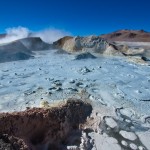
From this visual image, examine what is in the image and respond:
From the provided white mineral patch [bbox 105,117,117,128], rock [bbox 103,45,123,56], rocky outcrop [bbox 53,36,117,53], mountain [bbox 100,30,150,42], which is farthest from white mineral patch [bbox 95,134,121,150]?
mountain [bbox 100,30,150,42]

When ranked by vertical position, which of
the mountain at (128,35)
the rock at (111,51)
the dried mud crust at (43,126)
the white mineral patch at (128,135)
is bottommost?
the mountain at (128,35)

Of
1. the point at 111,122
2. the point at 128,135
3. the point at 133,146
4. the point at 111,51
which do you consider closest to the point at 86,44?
the point at 111,51

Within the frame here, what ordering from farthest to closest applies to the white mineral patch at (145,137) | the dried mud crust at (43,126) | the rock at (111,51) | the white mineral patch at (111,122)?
1. the rock at (111,51)
2. the white mineral patch at (111,122)
3. the white mineral patch at (145,137)
4. the dried mud crust at (43,126)

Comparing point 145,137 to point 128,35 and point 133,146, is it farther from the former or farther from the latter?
point 128,35

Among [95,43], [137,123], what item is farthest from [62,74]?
[95,43]

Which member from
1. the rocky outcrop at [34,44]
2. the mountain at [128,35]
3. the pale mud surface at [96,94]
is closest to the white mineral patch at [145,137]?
the pale mud surface at [96,94]

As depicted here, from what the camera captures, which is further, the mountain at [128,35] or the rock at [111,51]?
the mountain at [128,35]

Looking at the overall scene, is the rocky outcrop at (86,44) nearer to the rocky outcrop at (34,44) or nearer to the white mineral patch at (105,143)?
the rocky outcrop at (34,44)

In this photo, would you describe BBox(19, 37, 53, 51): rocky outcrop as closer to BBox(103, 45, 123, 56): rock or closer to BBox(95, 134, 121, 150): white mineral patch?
BBox(103, 45, 123, 56): rock

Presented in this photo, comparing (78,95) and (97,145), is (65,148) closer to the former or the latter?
(97,145)
